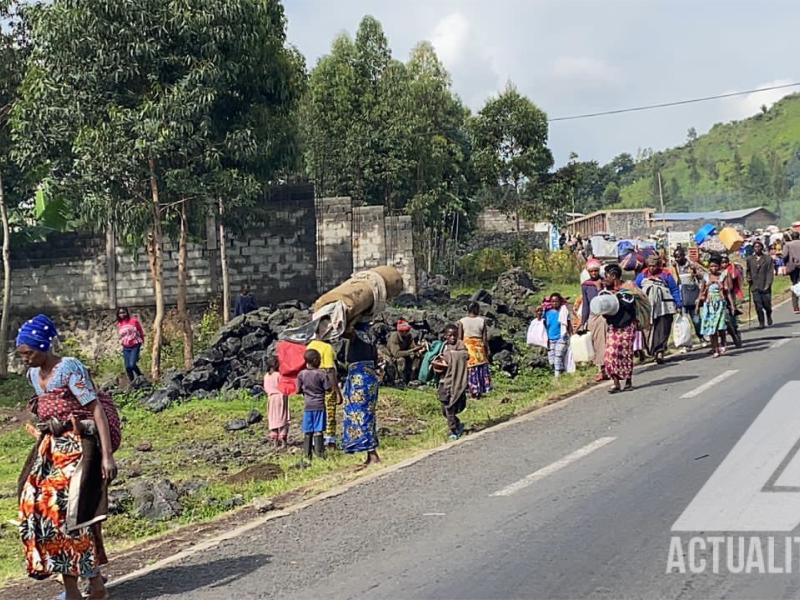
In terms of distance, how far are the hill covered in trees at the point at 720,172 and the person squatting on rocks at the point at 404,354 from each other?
6634 centimetres

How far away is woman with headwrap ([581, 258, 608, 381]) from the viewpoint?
15.9m

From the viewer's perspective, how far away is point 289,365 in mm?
15406

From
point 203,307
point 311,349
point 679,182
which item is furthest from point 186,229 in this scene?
point 679,182

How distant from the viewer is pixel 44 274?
27906 millimetres

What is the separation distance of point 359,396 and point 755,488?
Answer: 479 centimetres

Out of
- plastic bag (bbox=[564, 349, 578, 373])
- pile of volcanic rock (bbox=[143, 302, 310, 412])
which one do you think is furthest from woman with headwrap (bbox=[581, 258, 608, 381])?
pile of volcanic rock (bbox=[143, 302, 310, 412])

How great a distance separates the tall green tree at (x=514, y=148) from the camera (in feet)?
137

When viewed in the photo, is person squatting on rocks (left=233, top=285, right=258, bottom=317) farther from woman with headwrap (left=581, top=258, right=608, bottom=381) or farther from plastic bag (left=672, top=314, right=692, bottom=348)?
plastic bag (left=672, top=314, right=692, bottom=348)

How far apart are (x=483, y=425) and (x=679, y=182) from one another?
404 feet

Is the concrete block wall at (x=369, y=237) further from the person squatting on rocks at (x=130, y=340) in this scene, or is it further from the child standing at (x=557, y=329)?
the child standing at (x=557, y=329)

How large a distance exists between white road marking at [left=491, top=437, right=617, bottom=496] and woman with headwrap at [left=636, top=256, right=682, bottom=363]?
683 cm

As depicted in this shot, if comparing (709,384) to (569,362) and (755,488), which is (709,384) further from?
(755,488)

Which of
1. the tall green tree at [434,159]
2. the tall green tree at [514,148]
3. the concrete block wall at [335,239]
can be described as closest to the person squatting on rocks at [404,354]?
the concrete block wall at [335,239]

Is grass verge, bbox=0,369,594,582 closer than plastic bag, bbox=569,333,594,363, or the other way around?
grass verge, bbox=0,369,594,582
